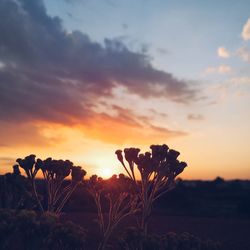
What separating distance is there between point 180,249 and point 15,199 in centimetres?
908

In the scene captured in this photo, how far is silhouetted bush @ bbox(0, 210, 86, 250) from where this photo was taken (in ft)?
44.0

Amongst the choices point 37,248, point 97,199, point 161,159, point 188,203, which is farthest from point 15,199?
point 188,203

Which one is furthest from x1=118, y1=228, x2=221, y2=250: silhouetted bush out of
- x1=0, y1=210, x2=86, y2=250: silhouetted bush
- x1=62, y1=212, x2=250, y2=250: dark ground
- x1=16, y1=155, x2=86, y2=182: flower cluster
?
x1=62, y1=212, x2=250, y2=250: dark ground

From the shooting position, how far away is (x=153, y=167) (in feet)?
64.0

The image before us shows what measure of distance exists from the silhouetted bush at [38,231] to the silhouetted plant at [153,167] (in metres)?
5.05

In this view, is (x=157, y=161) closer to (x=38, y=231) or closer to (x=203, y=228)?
(x=38, y=231)

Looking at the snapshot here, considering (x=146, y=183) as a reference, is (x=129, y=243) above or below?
below

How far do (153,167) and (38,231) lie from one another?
301 inches

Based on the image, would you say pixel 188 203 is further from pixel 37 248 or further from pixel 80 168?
pixel 37 248

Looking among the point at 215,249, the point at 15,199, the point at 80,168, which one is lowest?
the point at 215,249

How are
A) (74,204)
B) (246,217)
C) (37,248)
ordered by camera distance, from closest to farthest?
1. (37,248)
2. (246,217)
3. (74,204)

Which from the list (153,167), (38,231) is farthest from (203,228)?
(38,231)

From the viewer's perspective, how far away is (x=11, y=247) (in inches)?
945

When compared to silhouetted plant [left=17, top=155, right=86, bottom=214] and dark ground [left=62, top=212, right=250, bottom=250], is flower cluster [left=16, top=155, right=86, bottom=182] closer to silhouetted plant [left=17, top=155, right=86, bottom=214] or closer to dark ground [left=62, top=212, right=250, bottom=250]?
silhouetted plant [left=17, top=155, right=86, bottom=214]
